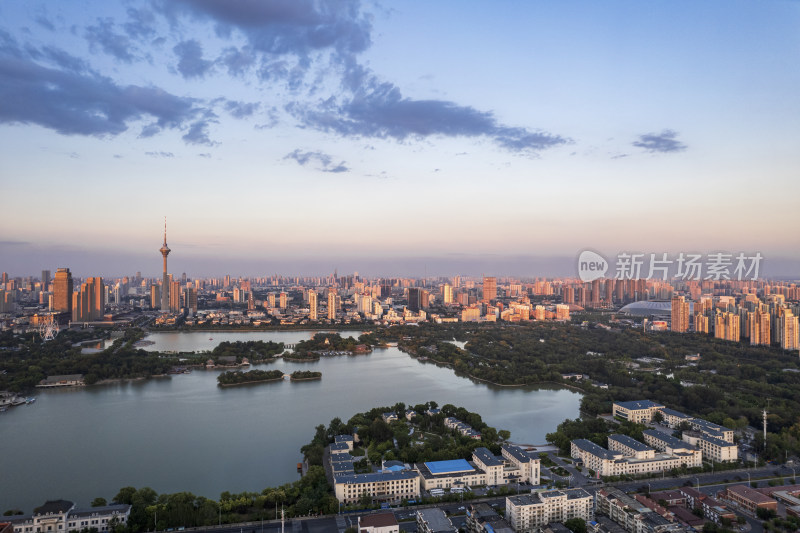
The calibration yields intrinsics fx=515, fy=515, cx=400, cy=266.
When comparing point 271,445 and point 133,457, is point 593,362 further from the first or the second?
point 133,457

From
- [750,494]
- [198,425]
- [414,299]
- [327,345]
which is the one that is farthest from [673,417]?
[414,299]

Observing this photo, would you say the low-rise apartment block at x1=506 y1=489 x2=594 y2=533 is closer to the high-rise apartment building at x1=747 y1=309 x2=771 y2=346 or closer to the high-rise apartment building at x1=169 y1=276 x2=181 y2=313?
the high-rise apartment building at x1=747 y1=309 x2=771 y2=346

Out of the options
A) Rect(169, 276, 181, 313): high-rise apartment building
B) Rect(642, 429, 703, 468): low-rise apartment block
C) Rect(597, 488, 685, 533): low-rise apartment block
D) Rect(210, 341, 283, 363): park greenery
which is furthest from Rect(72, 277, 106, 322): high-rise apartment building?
Rect(597, 488, 685, 533): low-rise apartment block

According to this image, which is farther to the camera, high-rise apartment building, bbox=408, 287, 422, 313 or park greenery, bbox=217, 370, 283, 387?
high-rise apartment building, bbox=408, 287, 422, 313

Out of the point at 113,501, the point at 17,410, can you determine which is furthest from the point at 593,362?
the point at 17,410

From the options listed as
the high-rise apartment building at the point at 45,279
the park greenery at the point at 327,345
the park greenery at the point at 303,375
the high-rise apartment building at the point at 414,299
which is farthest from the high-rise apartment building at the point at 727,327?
the high-rise apartment building at the point at 45,279

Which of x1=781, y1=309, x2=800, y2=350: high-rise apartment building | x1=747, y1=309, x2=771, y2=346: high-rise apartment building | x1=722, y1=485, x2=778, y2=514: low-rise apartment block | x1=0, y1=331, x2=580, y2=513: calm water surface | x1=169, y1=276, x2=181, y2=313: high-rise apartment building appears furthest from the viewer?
x1=169, y1=276, x2=181, y2=313: high-rise apartment building

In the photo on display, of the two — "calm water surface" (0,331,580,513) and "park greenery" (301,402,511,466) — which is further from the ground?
"park greenery" (301,402,511,466)
